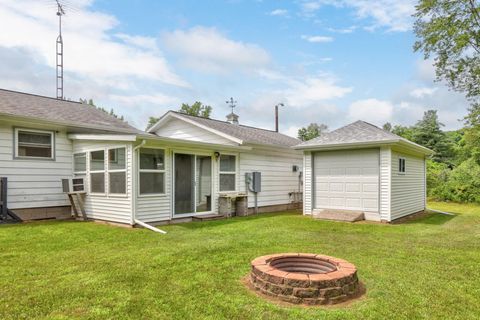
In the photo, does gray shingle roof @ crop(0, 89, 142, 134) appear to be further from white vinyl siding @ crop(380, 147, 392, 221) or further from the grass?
white vinyl siding @ crop(380, 147, 392, 221)

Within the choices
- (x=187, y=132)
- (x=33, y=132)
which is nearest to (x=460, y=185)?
(x=187, y=132)

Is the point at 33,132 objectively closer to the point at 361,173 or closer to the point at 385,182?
the point at 361,173

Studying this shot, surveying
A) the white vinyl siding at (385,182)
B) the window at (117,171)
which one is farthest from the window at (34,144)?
the white vinyl siding at (385,182)

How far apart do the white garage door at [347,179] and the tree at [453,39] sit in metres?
5.34

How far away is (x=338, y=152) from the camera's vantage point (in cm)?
1063

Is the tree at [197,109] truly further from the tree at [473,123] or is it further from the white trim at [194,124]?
the tree at [473,123]

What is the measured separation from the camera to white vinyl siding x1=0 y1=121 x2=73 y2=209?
8594mm

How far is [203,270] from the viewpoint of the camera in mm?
4516

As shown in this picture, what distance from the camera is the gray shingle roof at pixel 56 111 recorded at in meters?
9.13

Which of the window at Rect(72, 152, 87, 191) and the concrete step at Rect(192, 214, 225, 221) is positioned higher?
the window at Rect(72, 152, 87, 191)

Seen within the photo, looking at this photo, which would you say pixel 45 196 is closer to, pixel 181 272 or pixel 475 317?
pixel 181 272

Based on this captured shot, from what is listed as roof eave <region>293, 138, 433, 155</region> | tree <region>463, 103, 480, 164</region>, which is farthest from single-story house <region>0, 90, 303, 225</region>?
tree <region>463, 103, 480, 164</region>

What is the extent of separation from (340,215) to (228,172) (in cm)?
380

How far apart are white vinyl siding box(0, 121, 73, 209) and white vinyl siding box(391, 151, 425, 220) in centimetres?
971
